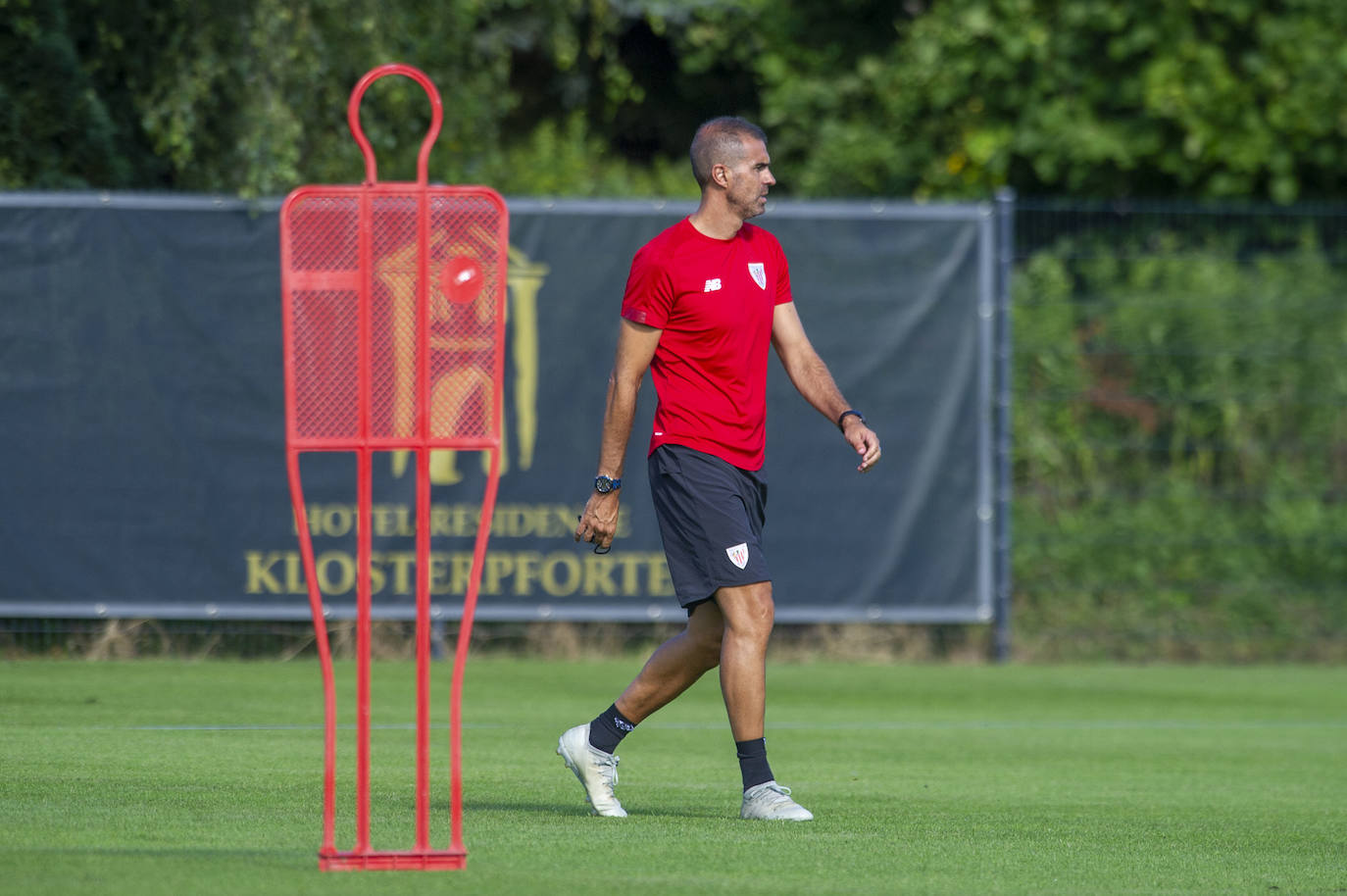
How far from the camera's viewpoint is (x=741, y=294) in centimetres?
602

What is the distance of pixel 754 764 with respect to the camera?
588 cm

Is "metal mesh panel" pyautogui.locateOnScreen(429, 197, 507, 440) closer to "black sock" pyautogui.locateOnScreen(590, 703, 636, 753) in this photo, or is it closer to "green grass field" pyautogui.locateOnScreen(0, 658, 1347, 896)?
"green grass field" pyautogui.locateOnScreen(0, 658, 1347, 896)

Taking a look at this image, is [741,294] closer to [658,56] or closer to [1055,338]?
[1055,338]

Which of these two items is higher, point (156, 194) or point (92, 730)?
point (156, 194)

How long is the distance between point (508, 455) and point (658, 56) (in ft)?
31.1

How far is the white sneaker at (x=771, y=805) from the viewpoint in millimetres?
5824

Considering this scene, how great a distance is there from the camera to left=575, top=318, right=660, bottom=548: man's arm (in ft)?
19.3

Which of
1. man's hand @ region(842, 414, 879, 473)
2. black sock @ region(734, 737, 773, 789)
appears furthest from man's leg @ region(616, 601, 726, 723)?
man's hand @ region(842, 414, 879, 473)

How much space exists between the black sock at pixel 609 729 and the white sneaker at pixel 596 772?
0.07ft

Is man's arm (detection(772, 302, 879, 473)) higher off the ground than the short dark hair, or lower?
lower

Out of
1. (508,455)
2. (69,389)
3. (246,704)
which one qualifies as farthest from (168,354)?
(246,704)

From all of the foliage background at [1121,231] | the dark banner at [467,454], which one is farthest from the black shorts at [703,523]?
the foliage background at [1121,231]

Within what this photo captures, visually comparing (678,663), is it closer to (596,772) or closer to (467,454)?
(596,772)

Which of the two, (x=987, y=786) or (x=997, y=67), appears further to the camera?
(x=997, y=67)
